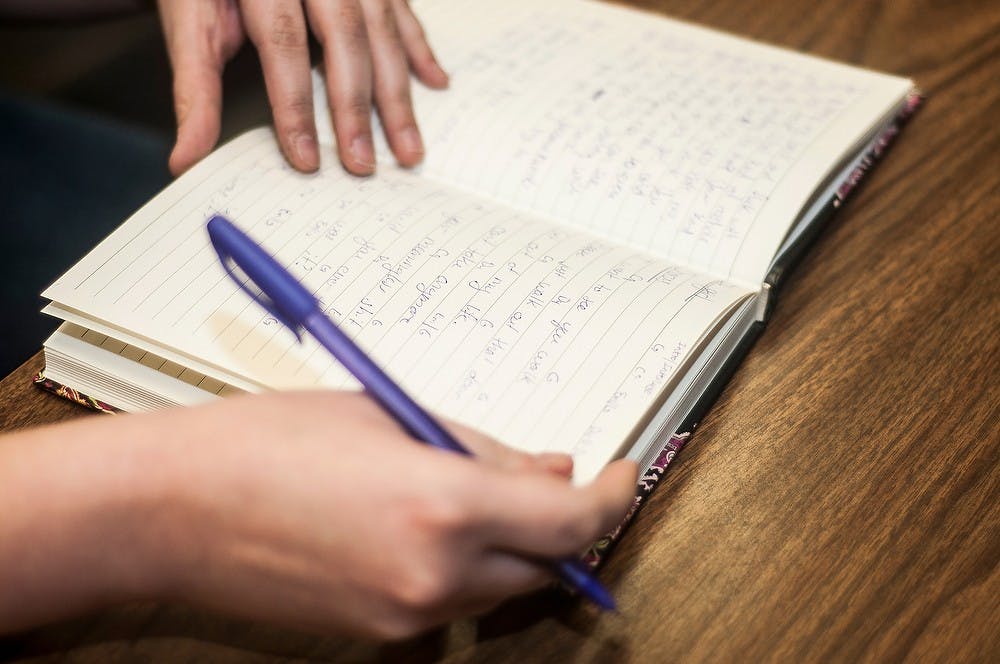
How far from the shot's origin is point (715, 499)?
50 centimetres

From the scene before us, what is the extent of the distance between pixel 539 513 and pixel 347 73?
0.48 metres

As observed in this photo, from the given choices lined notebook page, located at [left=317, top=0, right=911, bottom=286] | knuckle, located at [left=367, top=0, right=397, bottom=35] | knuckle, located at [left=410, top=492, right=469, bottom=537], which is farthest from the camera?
knuckle, located at [left=367, top=0, right=397, bottom=35]

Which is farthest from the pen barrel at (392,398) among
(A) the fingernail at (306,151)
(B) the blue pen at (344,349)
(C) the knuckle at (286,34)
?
(C) the knuckle at (286,34)

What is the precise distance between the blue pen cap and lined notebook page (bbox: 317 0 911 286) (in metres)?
0.25

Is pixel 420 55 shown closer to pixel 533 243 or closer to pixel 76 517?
pixel 533 243

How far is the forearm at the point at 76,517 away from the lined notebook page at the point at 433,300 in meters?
0.11

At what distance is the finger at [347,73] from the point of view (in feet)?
2.26

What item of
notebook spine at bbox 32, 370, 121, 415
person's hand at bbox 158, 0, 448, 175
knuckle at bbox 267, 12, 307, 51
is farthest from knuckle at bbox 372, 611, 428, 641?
knuckle at bbox 267, 12, 307, 51

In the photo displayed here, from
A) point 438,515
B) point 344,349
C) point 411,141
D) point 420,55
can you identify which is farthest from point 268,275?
point 420,55

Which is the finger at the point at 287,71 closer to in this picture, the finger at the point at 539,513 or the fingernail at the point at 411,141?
the fingernail at the point at 411,141

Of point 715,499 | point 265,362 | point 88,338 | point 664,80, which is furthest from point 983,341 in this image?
point 88,338

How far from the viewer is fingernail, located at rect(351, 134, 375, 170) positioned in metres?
0.68

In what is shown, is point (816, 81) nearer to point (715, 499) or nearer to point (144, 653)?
point (715, 499)

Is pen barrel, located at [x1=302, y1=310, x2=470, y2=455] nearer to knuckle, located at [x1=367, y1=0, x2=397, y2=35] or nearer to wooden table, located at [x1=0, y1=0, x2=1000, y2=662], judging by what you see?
wooden table, located at [x1=0, y1=0, x2=1000, y2=662]
